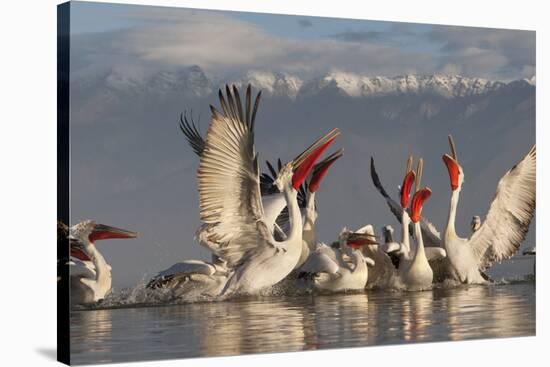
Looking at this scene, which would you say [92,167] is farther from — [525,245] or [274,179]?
[525,245]

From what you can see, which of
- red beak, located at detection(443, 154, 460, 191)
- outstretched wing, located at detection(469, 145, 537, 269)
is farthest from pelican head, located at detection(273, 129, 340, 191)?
outstretched wing, located at detection(469, 145, 537, 269)

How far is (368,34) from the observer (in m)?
11.0

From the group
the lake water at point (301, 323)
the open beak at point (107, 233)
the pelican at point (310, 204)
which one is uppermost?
the pelican at point (310, 204)

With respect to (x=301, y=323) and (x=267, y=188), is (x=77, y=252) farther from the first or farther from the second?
(x=301, y=323)

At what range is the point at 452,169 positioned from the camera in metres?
11.3

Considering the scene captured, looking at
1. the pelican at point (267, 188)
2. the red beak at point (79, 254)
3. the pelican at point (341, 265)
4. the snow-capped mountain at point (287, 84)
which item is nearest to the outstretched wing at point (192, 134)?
the pelican at point (267, 188)

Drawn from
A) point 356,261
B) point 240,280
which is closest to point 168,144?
point 240,280

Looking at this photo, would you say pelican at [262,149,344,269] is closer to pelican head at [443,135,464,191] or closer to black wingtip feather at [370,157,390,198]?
black wingtip feather at [370,157,390,198]

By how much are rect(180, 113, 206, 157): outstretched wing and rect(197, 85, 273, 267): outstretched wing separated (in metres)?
0.05

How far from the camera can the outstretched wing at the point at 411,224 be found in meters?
11.0

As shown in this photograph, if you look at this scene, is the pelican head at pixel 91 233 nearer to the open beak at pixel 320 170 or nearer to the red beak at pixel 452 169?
the open beak at pixel 320 170

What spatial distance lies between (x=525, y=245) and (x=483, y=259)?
0.47 m

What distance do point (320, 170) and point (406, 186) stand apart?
32.2 inches

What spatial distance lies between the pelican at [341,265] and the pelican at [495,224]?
82 cm
